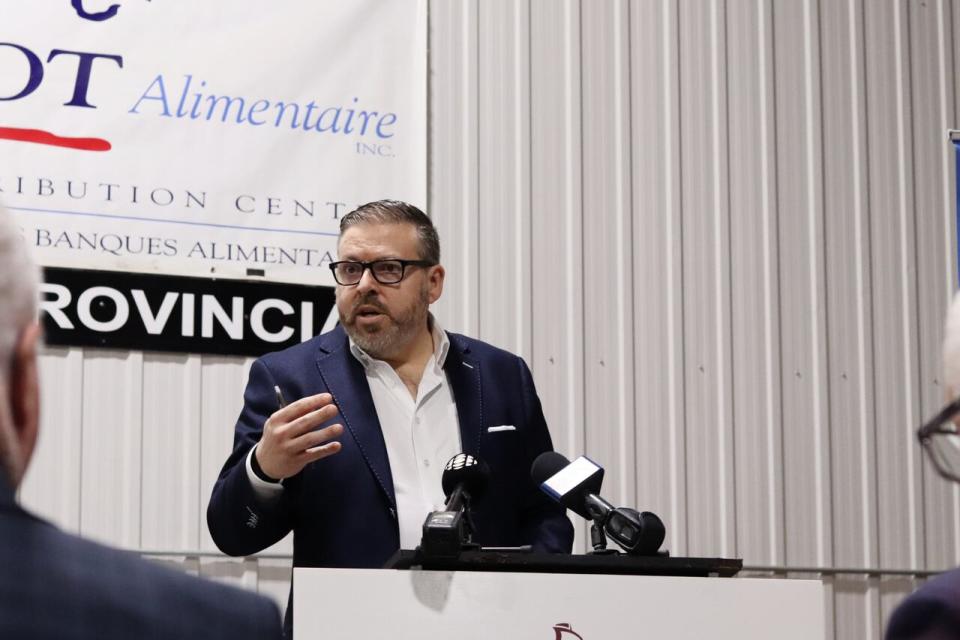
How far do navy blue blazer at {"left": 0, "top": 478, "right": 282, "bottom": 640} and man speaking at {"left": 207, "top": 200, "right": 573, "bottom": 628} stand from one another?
226 cm

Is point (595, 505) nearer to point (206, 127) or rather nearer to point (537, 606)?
point (537, 606)

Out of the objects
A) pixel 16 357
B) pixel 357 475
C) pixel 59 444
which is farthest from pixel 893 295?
pixel 16 357

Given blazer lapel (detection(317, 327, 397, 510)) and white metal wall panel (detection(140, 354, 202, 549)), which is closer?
blazer lapel (detection(317, 327, 397, 510))

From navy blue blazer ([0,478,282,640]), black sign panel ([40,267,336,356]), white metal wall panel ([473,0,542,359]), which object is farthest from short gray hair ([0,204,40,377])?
white metal wall panel ([473,0,542,359])

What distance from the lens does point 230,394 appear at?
5023mm

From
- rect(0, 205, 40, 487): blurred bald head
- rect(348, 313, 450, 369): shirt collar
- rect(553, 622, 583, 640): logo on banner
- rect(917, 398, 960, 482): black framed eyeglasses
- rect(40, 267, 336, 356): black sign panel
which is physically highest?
rect(40, 267, 336, 356): black sign panel

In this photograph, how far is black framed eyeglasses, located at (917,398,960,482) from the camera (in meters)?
1.64

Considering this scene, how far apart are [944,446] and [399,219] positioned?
2.53 m

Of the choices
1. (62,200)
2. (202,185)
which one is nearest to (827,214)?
(202,185)

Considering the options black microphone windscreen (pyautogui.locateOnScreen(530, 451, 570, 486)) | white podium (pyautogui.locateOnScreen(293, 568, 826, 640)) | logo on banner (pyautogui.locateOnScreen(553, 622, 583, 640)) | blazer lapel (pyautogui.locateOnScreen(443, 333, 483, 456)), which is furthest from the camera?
blazer lapel (pyautogui.locateOnScreen(443, 333, 483, 456))

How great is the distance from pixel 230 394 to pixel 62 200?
83 cm

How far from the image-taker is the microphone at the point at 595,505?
3.14 metres

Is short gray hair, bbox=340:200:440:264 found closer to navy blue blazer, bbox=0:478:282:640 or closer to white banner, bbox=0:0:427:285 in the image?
white banner, bbox=0:0:427:285

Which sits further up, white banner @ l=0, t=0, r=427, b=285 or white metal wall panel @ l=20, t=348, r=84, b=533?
white banner @ l=0, t=0, r=427, b=285
